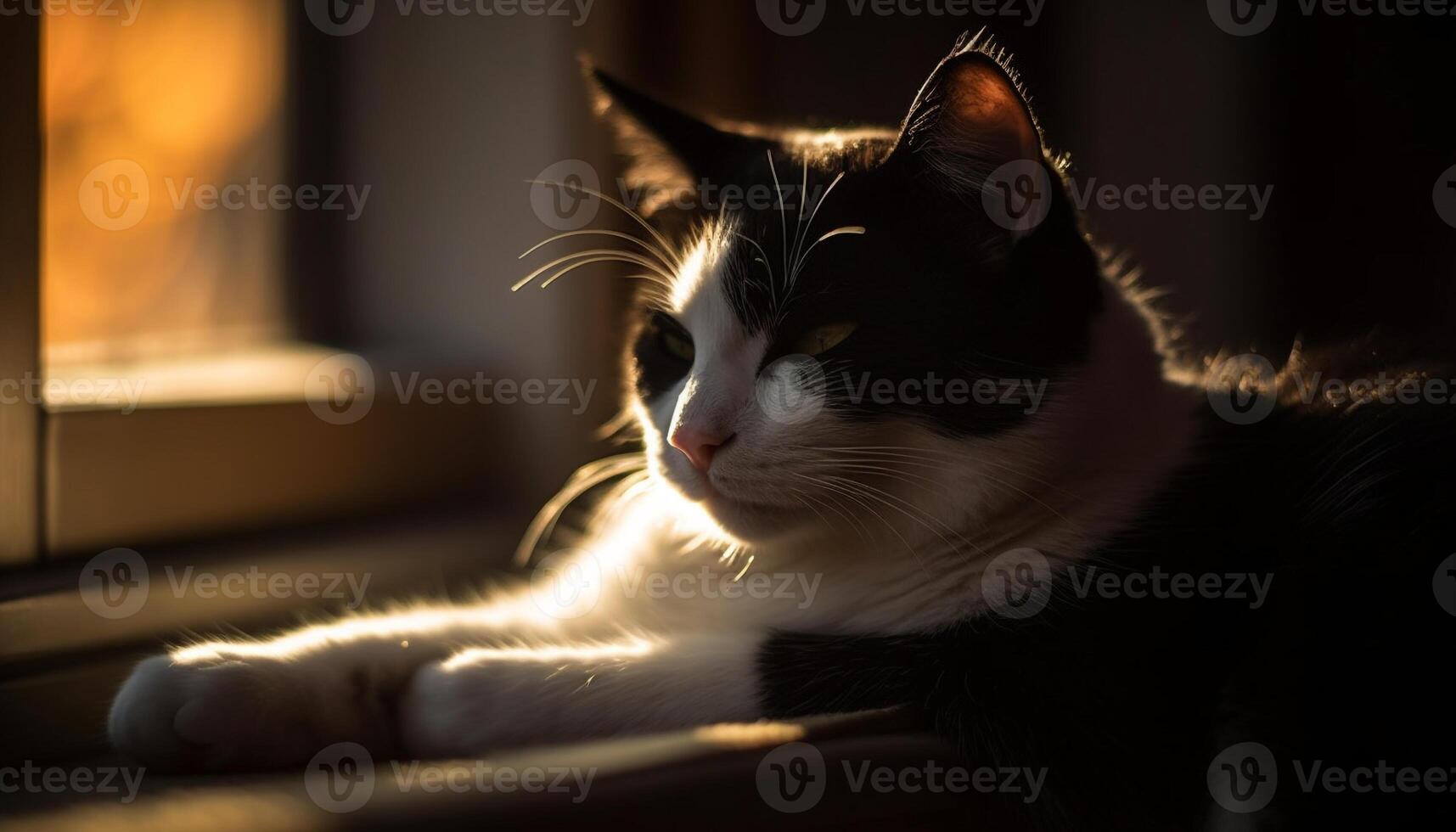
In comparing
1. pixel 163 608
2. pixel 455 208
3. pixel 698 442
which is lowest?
pixel 163 608

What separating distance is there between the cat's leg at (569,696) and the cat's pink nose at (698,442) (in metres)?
0.15

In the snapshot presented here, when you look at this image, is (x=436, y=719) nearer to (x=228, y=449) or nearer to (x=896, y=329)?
(x=896, y=329)

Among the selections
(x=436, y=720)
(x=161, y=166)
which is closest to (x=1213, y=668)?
(x=436, y=720)

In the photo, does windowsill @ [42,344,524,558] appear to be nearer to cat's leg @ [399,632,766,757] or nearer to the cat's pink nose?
cat's leg @ [399,632,766,757]

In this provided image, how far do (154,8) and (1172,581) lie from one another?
137 centimetres

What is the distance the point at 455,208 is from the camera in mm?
1764

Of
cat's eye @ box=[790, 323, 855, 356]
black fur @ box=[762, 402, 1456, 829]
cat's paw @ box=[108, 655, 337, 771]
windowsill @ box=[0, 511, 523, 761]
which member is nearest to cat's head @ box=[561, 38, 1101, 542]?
cat's eye @ box=[790, 323, 855, 356]

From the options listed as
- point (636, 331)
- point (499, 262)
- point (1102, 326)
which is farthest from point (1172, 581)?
point (499, 262)

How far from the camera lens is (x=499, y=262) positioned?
1.77 metres

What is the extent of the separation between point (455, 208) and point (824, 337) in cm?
110

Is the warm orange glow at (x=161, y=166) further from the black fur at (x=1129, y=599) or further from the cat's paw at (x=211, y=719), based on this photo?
the black fur at (x=1129, y=599)

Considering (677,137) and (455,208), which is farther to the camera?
(455,208)

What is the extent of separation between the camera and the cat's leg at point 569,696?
758mm

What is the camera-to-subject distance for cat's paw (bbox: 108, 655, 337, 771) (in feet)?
2.31
